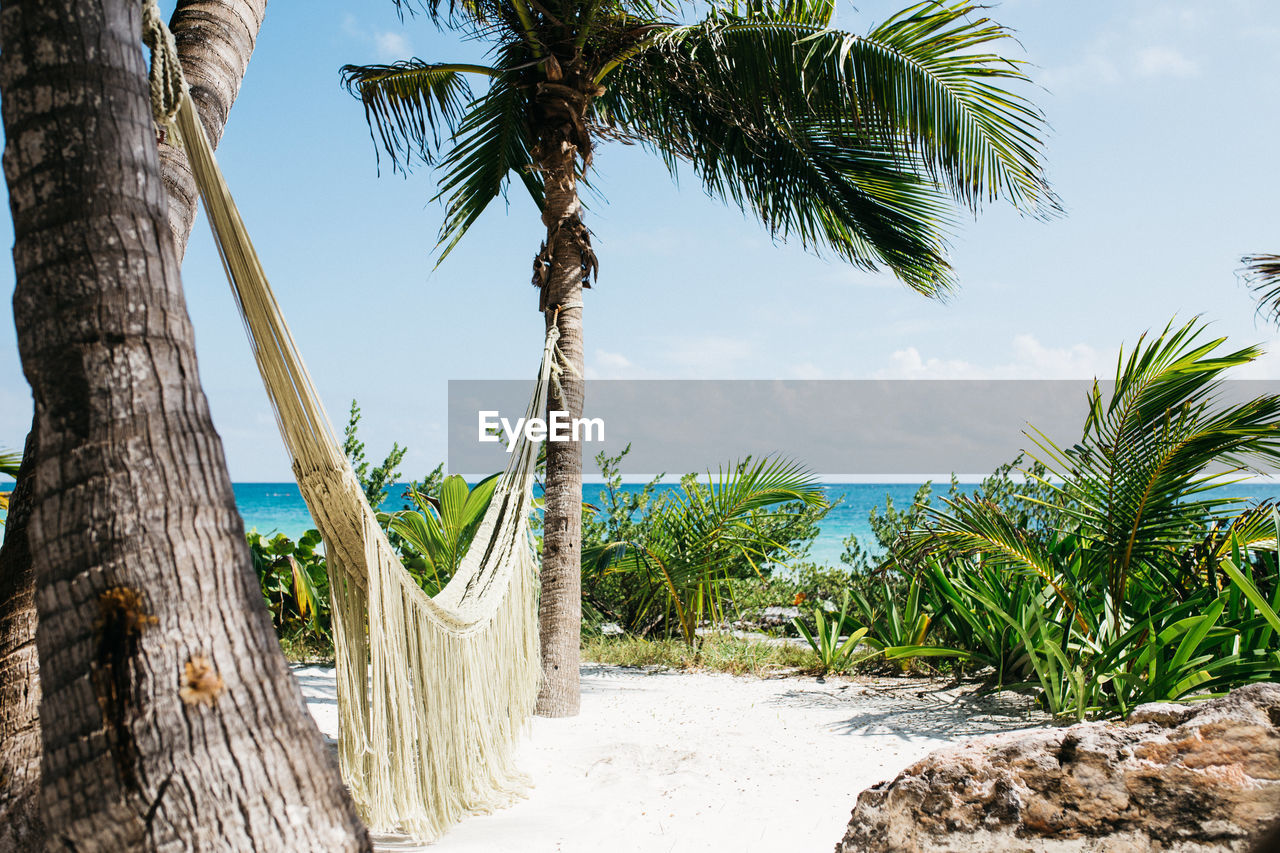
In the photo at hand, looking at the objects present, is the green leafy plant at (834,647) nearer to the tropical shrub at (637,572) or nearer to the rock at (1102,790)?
the tropical shrub at (637,572)

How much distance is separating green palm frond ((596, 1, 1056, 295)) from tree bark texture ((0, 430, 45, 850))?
2.49 metres

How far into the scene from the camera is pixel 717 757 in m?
2.27

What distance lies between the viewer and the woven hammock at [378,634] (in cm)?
122

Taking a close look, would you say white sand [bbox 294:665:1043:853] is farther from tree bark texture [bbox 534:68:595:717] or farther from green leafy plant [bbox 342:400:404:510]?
green leafy plant [bbox 342:400:404:510]

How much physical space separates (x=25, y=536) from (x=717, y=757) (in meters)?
1.71

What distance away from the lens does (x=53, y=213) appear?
81cm

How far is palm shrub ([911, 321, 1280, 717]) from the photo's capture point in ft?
7.73

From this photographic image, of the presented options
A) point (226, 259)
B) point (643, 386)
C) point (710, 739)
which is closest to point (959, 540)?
point (710, 739)

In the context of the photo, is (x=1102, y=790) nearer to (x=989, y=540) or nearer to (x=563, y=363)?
(x=989, y=540)

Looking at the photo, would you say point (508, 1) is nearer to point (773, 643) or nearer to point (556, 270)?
point (556, 270)

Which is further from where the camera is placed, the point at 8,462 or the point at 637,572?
the point at 637,572

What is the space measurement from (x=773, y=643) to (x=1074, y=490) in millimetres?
2222

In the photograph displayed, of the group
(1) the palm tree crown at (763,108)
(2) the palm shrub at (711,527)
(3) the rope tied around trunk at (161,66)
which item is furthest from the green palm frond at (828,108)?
(3) the rope tied around trunk at (161,66)

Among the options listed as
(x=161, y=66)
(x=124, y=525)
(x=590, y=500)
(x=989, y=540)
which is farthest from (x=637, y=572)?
(x=590, y=500)
